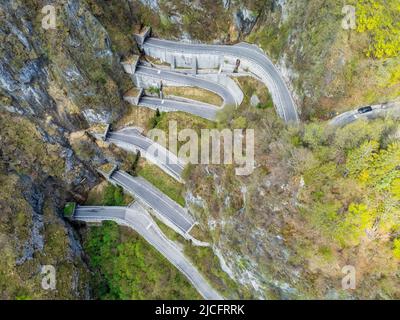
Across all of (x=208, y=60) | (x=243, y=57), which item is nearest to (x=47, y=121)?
(x=208, y=60)

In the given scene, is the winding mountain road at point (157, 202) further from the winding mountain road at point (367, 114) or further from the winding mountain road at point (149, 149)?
the winding mountain road at point (367, 114)

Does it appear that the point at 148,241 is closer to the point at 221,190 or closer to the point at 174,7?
the point at 221,190

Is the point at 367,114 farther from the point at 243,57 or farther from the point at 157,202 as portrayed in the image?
the point at 157,202

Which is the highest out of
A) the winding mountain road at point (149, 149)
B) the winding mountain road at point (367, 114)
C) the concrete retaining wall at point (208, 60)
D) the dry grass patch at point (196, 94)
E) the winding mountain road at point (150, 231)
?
the concrete retaining wall at point (208, 60)

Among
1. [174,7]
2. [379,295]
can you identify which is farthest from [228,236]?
[174,7]

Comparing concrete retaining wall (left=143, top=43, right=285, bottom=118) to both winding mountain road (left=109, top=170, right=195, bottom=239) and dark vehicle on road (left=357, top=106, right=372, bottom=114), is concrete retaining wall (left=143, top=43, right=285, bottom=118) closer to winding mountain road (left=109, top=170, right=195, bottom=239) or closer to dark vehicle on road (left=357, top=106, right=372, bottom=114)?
dark vehicle on road (left=357, top=106, right=372, bottom=114)

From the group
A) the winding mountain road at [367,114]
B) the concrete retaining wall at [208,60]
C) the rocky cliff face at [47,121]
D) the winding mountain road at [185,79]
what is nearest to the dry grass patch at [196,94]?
the winding mountain road at [185,79]
